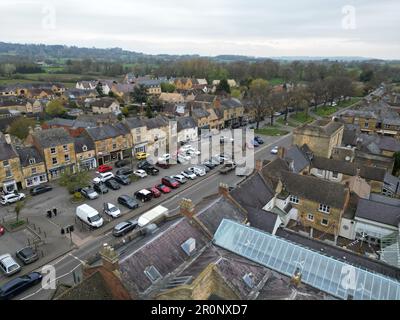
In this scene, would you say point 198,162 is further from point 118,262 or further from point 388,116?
point 388,116

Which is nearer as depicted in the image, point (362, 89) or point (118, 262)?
point (118, 262)

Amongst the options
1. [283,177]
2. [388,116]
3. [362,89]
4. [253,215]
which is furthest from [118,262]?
[362,89]

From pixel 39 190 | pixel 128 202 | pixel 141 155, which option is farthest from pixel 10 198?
pixel 141 155

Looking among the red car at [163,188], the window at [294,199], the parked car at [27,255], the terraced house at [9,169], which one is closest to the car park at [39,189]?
the terraced house at [9,169]

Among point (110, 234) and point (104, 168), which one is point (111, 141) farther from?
point (110, 234)

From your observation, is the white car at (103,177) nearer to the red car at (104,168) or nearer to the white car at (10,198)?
the red car at (104,168)

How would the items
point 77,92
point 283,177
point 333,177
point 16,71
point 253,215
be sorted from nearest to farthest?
point 253,215 < point 283,177 < point 333,177 < point 77,92 < point 16,71

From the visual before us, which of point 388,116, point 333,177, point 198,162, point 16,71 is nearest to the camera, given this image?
point 333,177
